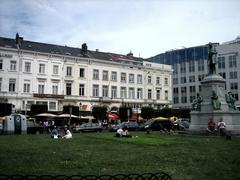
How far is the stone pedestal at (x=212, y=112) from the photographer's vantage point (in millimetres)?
26953

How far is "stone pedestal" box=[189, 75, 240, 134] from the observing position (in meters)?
27.0

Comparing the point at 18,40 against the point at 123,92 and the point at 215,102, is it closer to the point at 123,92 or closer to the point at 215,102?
the point at 123,92

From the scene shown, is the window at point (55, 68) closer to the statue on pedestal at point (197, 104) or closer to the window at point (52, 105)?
the window at point (52, 105)

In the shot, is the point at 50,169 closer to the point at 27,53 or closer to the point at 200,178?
the point at 200,178

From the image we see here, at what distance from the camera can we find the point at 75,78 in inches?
2434

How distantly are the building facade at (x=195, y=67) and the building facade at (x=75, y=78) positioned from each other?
16415mm

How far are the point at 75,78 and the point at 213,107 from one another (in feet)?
128

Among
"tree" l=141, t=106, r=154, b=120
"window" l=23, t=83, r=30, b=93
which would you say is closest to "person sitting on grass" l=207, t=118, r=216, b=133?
"tree" l=141, t=106, r=154, b=120

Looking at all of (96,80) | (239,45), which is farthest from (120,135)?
(239,45)

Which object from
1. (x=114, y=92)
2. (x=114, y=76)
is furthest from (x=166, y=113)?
(x=114, y=76)

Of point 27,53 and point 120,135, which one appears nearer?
point 120,135

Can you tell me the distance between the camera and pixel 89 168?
1024 centimetres

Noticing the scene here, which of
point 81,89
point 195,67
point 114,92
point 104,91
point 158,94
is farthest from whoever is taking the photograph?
point 195,67

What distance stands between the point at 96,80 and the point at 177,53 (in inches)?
1472
